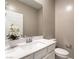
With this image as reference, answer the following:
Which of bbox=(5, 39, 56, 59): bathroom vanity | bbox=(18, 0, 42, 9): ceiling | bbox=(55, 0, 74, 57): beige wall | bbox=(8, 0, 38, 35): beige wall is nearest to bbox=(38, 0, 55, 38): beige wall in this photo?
bbox=(18, 0, 42, 9): ceiling

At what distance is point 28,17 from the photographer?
1.84 m

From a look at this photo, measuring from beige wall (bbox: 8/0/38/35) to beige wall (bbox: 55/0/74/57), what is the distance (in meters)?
1.27

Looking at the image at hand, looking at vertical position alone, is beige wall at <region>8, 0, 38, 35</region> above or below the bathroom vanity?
above

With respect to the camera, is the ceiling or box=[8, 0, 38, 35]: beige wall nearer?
box=[8, 0, 38, 35]: beige wall

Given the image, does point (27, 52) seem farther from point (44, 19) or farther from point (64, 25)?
point (64, 25)

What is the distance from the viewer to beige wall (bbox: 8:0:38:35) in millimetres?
1536

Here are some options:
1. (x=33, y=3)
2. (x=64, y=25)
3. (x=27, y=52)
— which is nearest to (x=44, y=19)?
(x=33, y=3)

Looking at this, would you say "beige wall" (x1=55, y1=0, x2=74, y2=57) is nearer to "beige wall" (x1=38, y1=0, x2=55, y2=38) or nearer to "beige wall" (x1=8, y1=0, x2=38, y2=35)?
"beige wall" (x1=38, y1=0, x2=55, y2=38)

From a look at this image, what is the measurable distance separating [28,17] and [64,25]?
5.44ft

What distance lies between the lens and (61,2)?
9.52ft

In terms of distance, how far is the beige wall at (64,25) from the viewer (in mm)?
2641

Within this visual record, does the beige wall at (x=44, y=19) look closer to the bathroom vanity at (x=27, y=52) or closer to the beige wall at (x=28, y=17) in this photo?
the beige wall at (x=28, y=17)

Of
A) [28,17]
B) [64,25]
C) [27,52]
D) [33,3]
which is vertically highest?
[33,3]
